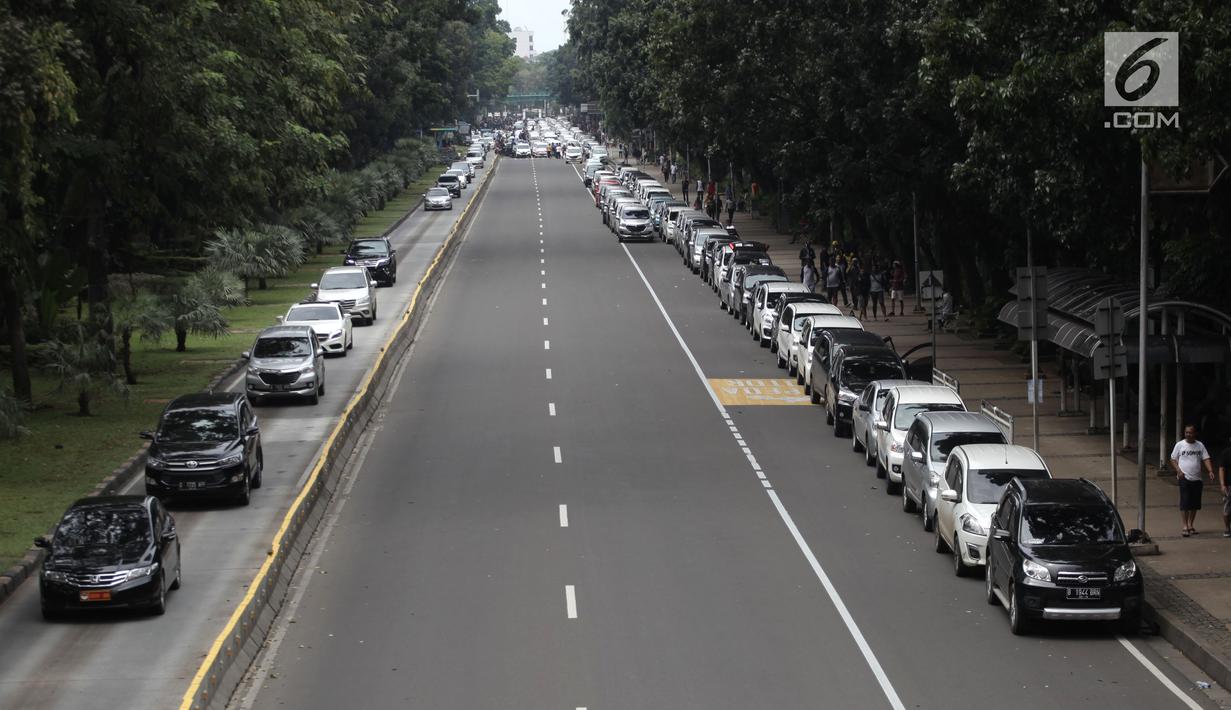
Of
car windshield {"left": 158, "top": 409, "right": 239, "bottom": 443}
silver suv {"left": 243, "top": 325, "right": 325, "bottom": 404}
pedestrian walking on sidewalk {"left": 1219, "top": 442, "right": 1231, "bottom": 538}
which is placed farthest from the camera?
silver suv {"left": 243, "top": 325, "right": 325, "bottom": 404}

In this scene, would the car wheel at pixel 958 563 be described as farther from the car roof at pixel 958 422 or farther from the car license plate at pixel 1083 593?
the car roof at pixel 958 422

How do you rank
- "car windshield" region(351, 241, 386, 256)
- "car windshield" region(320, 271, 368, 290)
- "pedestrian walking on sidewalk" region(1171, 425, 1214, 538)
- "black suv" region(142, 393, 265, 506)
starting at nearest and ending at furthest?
"pedestrian walking on sidewalk" region(1171, 425, 1214, 538) → "black suv" region(142, 393, 265, 506) → "car windshield" region(320, 271, 368, 290) → "car windshield" region(351, 241, 386, 256)

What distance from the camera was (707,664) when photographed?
17.8 meters

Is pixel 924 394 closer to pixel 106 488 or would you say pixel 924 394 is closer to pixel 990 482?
pixel 990 482

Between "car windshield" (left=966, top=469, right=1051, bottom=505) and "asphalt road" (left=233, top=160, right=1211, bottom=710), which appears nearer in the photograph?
"asphalt road" (left=233, top=160, right=1211, bottom=710)

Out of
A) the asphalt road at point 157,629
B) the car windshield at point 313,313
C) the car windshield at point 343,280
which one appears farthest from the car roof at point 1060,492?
the car windshield at point 343,280

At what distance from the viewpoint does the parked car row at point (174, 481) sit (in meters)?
19.8

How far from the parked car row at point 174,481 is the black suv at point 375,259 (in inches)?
554

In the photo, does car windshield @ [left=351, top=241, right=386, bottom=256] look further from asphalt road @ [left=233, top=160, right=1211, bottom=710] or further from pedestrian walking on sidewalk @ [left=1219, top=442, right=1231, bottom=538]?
pedestrian walking on sidewalk @ [left=1219, top=442, right=1231, bottom=538]

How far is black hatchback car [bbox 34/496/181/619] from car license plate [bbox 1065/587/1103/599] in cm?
1059

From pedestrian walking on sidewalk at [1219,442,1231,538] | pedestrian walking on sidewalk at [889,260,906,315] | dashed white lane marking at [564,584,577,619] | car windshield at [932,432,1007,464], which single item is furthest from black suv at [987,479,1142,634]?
pedestrian walking on sidewalk at [889,260,906,315]

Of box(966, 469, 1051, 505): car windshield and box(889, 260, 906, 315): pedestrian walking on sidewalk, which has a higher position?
box(966, 469, 1051, 505): car windshield

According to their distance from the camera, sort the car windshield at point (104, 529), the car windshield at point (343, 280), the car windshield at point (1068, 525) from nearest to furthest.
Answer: the car windshield at point (1068, 525) → the car windshield at point (104, 529) → the car windshield at point (343, 280)

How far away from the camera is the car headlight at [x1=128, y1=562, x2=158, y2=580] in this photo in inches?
778
